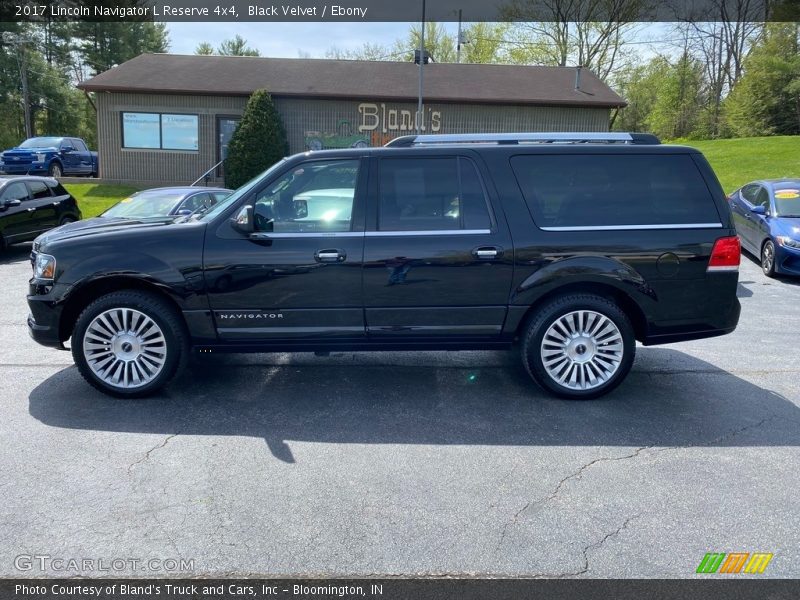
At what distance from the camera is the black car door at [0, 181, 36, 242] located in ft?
40.1

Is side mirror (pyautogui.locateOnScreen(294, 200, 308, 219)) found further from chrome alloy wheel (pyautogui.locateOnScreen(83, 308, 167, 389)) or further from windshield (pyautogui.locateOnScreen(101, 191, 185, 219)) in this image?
windshield (pyautogui.locateOnScreen(101, 191, 185, 219))

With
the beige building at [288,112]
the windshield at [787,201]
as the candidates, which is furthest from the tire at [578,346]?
the beige building at [288,112]

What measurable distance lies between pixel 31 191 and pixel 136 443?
10.9 meters

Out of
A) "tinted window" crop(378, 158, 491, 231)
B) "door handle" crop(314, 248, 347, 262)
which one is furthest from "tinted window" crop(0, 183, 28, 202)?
"tinted window" crop(378, 158, 491, 231)

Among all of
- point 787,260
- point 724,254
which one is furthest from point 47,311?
point 787,260

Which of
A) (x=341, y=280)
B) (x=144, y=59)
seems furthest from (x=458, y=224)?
(x=144, y=59)

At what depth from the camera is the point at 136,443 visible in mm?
4418

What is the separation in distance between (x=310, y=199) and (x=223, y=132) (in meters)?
19.1

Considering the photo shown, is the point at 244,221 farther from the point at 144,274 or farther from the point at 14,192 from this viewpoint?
the point at 14,192

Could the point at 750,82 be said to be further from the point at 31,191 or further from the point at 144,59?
the point at 31,191

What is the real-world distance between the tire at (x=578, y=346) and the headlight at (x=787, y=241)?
23.1 feet

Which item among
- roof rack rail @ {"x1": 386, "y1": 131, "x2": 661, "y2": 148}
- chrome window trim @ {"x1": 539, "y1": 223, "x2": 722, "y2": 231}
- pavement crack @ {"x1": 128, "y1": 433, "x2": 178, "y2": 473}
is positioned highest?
roof rack rail @ {"x1": 386, "y1": 131, "x2": 661, "y2": 148}

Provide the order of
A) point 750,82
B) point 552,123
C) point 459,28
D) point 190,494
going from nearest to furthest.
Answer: point 190,494 < point 552,123 < point 750,82 < point 459,28

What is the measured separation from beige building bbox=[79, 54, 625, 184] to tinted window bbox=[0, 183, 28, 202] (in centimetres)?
1014
